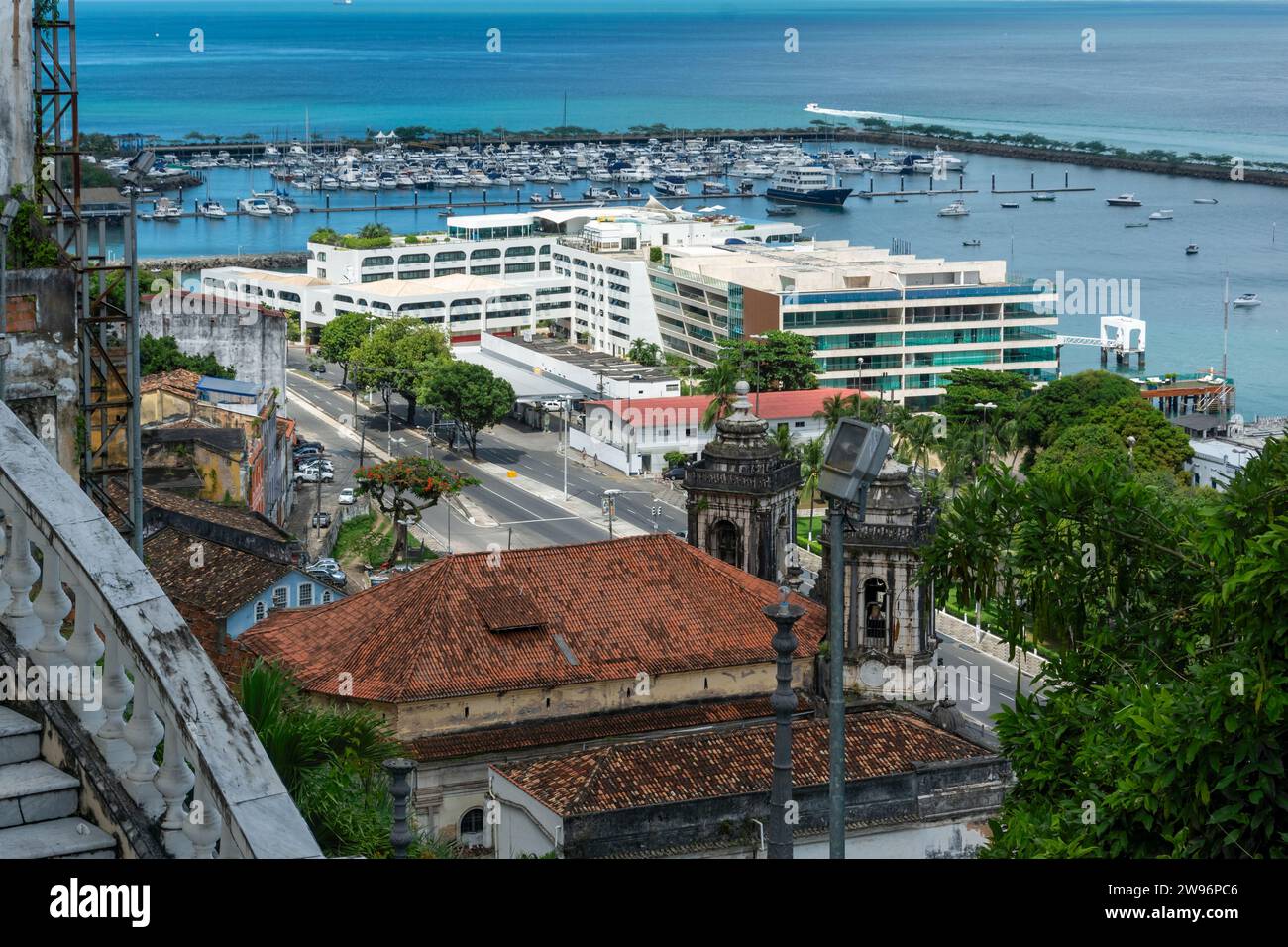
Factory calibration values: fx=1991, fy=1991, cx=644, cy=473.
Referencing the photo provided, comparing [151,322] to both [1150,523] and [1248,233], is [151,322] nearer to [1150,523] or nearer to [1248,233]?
[1150,523]

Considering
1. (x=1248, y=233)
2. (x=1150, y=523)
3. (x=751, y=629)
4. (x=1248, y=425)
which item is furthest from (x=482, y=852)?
(x=1248, y=233)

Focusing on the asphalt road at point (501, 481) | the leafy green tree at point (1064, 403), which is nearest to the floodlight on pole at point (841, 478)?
the asphalt road at point (501, 481)

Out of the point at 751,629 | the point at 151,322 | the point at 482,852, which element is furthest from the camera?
the point at 151,322

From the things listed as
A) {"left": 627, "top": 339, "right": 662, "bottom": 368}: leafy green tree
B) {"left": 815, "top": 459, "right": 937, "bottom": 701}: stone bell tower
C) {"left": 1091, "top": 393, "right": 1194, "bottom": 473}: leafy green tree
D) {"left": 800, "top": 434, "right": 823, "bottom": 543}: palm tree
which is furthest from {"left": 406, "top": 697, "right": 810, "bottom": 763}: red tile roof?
{"left": 627, "top": 339, "right": 662, "bottom": 368}: leafy green tree

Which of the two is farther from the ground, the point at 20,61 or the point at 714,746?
the point at 20,61

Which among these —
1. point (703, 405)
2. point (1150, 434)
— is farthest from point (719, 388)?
point (1150, 434)

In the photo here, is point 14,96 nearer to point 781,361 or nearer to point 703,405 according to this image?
point 703,405

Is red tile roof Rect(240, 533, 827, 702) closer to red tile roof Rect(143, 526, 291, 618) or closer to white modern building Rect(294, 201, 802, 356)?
red tile roof Rect(143, 526, 291, 618)
